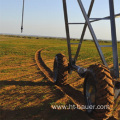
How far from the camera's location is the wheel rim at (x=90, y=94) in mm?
3506

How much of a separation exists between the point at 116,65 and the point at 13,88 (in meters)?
3.81

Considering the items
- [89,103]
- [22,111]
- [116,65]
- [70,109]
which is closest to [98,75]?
[116,65]

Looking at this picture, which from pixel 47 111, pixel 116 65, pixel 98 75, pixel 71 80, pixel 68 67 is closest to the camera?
pixel 98 75

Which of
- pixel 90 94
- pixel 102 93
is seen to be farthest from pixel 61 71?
pixel 102 93

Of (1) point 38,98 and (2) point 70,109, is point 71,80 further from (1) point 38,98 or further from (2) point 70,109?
(2) point 70,109

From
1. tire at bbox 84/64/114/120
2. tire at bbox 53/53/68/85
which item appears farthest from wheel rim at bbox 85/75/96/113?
tire at bbox 53/53/68/85

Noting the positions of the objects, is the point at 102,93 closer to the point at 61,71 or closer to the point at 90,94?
the point at 90,94

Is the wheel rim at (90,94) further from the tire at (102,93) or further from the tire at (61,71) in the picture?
the tire at (61,71)

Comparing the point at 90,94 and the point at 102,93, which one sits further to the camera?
the point at 90,94

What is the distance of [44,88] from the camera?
5.79m

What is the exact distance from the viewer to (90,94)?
3.68 meters

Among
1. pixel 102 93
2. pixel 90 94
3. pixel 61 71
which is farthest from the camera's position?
pixel 61 71

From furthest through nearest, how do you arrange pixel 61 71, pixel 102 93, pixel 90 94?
pixel 61 71 → pixel 90 94 → pixel 102 93

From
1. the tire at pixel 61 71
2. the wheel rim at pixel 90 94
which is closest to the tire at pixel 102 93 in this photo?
the wheel rim at pixel 90 94
